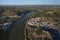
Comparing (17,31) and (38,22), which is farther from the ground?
(38,22)

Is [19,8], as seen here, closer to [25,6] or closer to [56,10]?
[25,6]

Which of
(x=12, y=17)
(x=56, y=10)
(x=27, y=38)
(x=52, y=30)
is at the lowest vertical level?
(x=27, y=38)

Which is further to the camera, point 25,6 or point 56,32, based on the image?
point 25,6

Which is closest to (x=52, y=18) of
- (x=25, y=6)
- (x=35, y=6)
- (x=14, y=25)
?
(x=35, y=6)

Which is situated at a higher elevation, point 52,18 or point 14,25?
point 52,18

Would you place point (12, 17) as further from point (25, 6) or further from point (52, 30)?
point (52, 30)

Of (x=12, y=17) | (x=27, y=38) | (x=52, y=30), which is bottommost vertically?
(x=27, y=38)

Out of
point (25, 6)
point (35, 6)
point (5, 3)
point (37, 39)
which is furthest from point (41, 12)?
point (5, 3)

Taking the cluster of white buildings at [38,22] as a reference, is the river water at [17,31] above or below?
below

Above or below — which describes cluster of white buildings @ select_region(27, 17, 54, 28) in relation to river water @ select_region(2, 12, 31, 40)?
above
